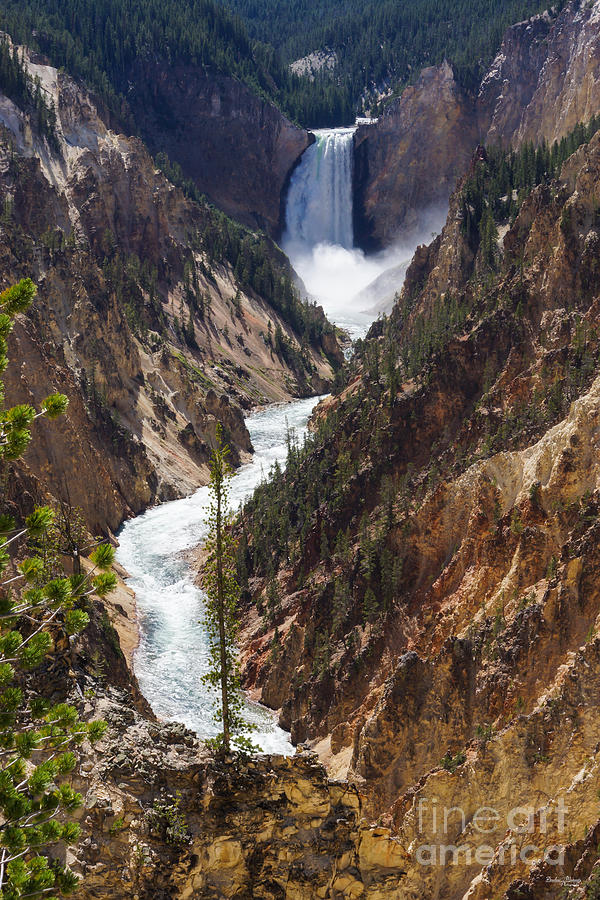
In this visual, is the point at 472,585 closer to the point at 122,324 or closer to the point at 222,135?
the point at 122,324

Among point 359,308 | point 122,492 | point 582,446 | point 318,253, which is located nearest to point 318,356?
point 359,308

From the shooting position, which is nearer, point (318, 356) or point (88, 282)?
point (88, 282)

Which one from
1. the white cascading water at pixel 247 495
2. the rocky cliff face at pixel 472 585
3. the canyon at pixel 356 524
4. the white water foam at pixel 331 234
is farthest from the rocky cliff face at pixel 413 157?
the rocky cliff face at pixel 472 585

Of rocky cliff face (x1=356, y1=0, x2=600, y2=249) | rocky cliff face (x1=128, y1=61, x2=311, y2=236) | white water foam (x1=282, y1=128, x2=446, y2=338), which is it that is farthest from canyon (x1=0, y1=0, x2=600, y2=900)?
rocky cliff face (x1=128, y1=61, x2=311, y2=236)

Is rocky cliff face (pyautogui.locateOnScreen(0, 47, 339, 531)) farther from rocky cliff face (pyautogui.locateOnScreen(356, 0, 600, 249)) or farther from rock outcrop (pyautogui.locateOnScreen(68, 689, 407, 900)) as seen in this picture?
rocky cliff face (pyautogui.locateOnScreen(356, 0, 600, 249))

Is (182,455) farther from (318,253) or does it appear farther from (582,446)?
(318,253)

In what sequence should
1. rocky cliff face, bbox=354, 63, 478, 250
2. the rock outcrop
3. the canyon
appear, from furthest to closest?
rocky cliff face, bbox=354, 63, 478, 250
the canyon
the rock outcrop

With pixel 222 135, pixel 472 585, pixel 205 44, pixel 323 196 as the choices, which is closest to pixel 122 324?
pixel 472 585
